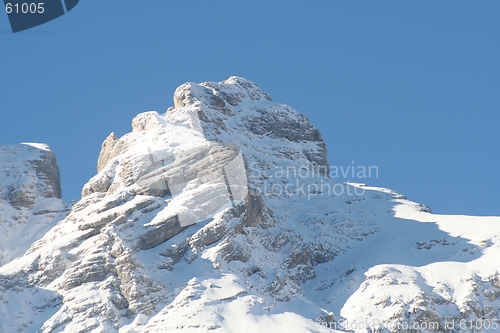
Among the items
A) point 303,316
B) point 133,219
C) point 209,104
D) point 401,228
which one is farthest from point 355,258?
point 209,104

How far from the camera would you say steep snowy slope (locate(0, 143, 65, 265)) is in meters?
168

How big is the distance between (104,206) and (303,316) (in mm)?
37409

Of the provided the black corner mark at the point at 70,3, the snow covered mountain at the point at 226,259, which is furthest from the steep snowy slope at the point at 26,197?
the black corner mark at the point at 70,3

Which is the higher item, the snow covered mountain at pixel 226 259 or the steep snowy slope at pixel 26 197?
the steep snowy slope at pixel 26 197

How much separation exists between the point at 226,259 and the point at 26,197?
61.8m

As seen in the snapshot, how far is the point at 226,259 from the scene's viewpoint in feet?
431

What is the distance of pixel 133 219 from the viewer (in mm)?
138375

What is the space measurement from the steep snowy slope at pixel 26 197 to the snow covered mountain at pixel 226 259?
6.29 ft

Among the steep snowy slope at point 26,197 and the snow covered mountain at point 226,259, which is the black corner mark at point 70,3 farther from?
the steep snowy slope at point 26,197

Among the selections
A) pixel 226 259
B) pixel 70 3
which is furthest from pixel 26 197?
pixel 70 3

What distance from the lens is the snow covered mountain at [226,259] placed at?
12319cm

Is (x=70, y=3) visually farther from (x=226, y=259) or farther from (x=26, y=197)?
(x=26, y=197)

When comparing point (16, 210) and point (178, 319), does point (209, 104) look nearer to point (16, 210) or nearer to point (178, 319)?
point (16, 210)

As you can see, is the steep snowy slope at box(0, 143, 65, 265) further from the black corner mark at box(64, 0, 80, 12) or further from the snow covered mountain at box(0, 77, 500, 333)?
the black corner mark at box(64, 0, 80, 12)
